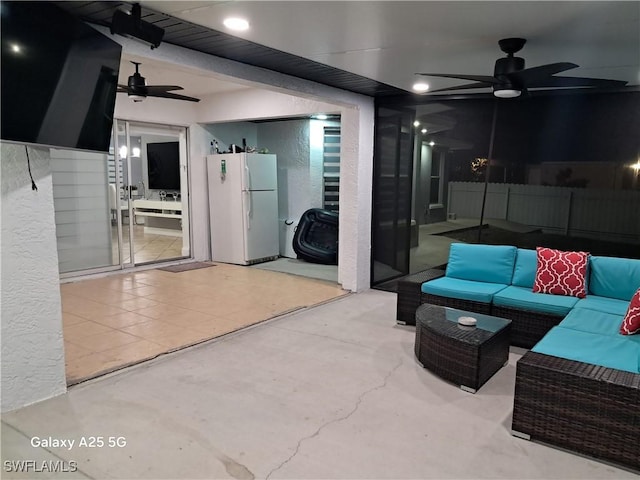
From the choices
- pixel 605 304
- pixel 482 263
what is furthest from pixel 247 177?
pixel 605 304

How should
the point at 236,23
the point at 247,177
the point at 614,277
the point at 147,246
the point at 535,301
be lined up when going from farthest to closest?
the point at 147,246, the point at 247,177, the point at 614,277, the point at 535,301, the point at 236,23

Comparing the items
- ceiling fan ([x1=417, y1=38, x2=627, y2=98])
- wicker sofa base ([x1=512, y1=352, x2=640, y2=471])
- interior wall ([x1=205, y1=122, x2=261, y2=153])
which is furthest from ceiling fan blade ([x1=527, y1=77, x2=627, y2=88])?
interior wall ([x1=205, y1=122, x2=261, y2=153])

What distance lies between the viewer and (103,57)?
2715 mm

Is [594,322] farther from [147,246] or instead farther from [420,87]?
[147,246]

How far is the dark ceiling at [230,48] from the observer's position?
8.94 feet

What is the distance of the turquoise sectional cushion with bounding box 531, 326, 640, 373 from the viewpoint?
8.45 ft

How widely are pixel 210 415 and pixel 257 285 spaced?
3331 mm

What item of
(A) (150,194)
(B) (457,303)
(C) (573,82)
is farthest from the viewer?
(A) (150,194)

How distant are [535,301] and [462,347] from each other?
1.11 metres

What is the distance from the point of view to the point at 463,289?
417cm

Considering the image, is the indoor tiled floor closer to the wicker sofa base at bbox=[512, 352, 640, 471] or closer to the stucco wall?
the stucco wall

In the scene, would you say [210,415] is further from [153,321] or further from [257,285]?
[257,285]

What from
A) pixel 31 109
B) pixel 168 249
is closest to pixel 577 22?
pixel 31 109

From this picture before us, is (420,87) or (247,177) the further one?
(247,177)
